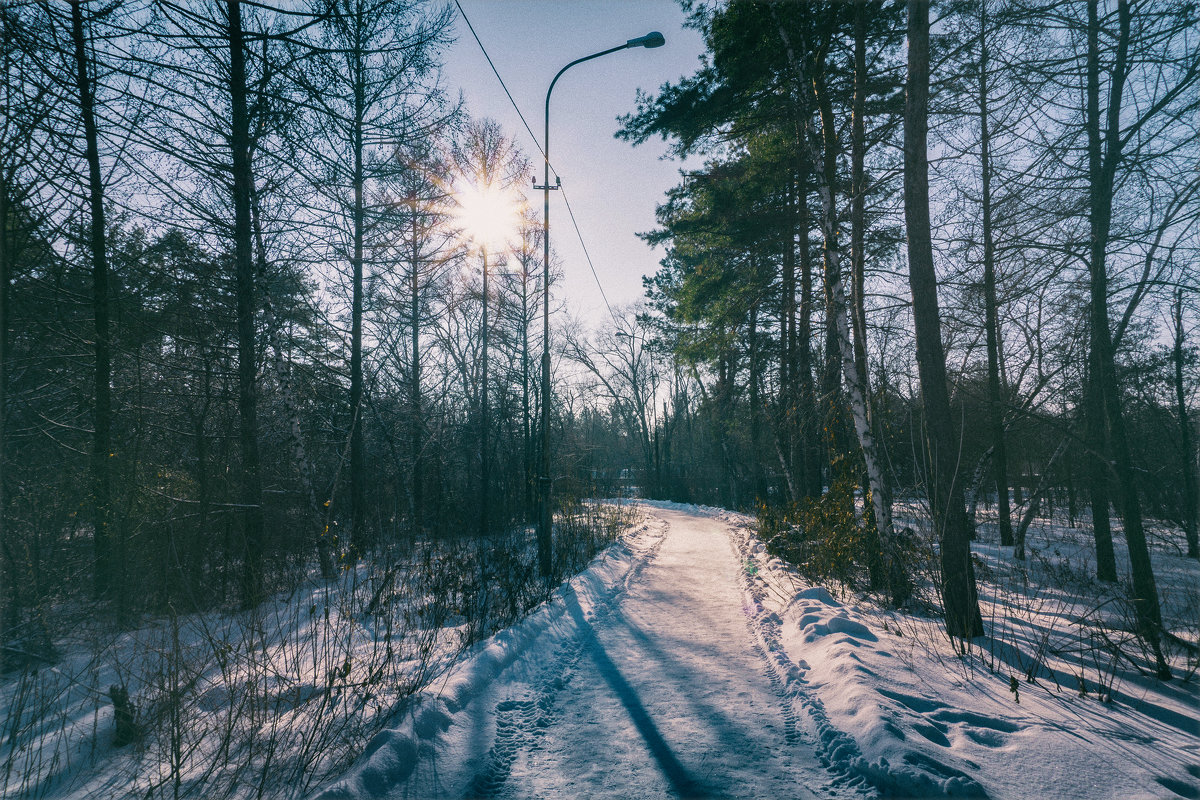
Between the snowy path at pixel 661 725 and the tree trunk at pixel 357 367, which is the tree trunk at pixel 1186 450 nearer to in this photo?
the snowy path at pixel 661 725

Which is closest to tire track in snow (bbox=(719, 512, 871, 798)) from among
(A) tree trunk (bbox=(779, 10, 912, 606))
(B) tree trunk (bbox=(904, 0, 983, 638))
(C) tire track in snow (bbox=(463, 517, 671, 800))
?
(C) tire track in snow (bbox=(463, 517, 671, 800))

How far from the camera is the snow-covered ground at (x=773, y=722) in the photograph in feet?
8.78

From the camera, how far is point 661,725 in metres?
3.45

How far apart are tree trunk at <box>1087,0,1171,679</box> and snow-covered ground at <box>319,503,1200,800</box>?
1712mm

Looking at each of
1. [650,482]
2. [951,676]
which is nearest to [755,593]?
[951,676]

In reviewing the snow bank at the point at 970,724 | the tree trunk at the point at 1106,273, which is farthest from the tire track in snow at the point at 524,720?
the tree trunk at the point at 1106,273

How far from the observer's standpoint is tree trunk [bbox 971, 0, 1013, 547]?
6140mm

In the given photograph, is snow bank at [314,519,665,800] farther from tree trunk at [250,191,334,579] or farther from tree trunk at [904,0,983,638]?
tree trunk at [250,191,334,579]

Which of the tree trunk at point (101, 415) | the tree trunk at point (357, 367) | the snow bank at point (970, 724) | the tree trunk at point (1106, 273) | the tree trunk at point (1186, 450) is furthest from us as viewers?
the tree trunk at point (357, 367)

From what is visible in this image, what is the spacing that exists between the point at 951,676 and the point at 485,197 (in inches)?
704

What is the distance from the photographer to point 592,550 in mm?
10602

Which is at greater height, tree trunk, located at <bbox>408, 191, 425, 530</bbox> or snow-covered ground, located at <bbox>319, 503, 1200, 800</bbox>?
tree trunk, located at <bbox>408, 191, 425, 530</bbox>

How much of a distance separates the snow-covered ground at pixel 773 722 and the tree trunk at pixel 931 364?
1.74 ft

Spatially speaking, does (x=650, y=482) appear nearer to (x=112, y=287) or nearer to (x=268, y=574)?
(x=268, y=574)
